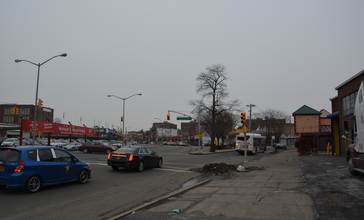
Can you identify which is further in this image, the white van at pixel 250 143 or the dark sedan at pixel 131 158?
the white van at pixel 250 143

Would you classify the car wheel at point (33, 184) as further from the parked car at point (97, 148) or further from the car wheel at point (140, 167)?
the parked car at point (97, 148)

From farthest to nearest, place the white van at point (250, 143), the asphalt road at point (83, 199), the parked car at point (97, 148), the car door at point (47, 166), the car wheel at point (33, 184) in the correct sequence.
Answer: the white van at point (250, 143)
the parked car at point (97, 148)
the car door at point (47, 166)
the car wheel at point (33, 184)
the asphalt road at point (83, 199)

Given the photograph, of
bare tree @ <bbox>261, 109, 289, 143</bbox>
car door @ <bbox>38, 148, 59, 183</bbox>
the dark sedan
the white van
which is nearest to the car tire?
car door @ <bbox>38, 148, 59, 183</bbox>

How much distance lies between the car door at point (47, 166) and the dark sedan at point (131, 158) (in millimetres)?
5412

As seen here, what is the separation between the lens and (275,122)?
81.0m

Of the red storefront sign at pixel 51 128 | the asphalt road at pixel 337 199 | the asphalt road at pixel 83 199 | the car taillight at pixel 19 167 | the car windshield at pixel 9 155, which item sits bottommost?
the asphalt road at pixel 83 199

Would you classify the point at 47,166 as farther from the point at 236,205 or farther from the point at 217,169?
the point at 217,169

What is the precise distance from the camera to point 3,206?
23.7 ft

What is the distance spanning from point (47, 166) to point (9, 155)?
1.16m

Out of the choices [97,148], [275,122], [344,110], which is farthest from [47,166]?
[275,122]

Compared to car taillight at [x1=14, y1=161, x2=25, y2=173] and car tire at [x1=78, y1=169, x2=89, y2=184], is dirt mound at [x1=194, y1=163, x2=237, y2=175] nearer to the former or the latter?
car tire at [x1=78, y1=169, x2=89, y2=184]

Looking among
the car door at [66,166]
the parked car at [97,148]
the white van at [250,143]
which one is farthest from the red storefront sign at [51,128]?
the car door at [66,166]

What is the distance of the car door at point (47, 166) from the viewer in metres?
9.10

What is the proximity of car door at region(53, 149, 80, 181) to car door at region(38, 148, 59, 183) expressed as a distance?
19cm
